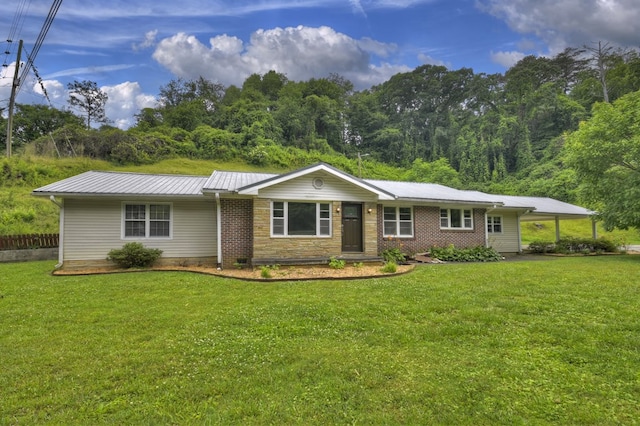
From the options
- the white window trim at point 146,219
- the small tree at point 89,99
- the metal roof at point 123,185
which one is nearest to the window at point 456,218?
the metal roof at point 123,185

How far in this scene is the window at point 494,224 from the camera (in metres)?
17.4

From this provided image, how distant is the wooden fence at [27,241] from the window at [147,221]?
4828 millimetres

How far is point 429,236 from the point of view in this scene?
14547 millimetres

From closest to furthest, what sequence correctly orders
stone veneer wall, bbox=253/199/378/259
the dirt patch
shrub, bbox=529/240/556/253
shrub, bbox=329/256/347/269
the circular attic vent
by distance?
the dirt patch < shrub, bbox=329/256/347/269 < stone veneer wall, bbox=253/199/378/259 < the circular attic vent < shrub, bbox=529/240/556/253

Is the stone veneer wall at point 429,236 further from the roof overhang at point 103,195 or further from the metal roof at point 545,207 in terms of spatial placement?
the roof overhang at point 103,195

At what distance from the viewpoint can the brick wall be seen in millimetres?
11148

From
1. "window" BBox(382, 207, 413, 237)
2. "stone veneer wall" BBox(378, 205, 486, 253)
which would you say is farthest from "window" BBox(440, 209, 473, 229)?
"window" BBox(382, 207, 413, 237)

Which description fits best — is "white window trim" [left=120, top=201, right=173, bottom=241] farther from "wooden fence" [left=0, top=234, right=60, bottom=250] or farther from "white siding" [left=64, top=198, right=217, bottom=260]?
"wooden fence" [left=0, top=234, right=60, bottom=250]

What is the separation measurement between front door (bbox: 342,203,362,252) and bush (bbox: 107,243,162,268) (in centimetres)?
691

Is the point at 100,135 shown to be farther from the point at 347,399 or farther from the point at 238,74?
the point at 347,399

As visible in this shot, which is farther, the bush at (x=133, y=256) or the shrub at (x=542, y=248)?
the shrub at (x=542, y=248)

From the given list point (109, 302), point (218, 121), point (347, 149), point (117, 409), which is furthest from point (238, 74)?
point (117, 409)

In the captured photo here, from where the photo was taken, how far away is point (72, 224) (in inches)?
432

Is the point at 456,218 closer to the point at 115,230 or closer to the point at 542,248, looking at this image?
the point at 542,248
